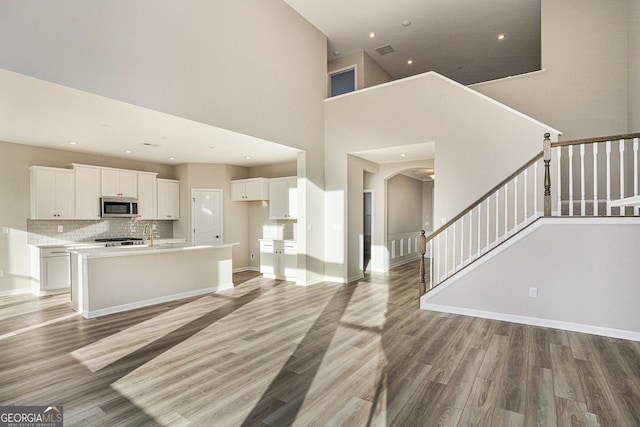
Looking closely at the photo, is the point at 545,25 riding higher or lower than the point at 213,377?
higher

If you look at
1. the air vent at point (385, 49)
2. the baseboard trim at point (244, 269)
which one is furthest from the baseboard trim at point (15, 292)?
the air vent at point (385, 49)

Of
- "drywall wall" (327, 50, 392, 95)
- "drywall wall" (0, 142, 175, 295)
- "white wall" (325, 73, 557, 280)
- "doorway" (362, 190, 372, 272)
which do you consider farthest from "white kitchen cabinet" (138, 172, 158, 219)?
"drywall wall" (327, 50, 392, 95)

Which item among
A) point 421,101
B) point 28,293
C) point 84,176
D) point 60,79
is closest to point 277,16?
point 421,101

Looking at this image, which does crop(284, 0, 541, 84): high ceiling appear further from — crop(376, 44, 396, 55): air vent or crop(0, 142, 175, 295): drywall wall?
crop(0, 142, 175, 295): drywall wall

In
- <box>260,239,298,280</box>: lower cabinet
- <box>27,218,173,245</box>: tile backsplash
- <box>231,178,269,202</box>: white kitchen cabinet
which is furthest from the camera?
<box>231,178,269,202</box>: white kitchen cabinet

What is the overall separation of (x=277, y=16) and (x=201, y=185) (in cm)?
427

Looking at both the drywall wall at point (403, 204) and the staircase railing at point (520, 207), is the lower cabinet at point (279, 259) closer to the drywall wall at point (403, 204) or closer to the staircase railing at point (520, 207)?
the drywall wall at point (403, 204)

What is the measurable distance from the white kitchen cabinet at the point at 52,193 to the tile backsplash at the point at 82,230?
318 millimetres

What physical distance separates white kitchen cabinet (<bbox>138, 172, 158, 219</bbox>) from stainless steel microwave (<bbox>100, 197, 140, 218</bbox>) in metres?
0.17

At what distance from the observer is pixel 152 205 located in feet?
25.2

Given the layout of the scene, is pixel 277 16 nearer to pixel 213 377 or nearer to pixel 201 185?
pixel 201 185

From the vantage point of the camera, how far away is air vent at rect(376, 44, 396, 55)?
26.6 feet

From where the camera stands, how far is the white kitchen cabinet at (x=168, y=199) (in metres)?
7.86

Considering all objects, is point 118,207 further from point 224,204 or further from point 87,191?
point 224,204
